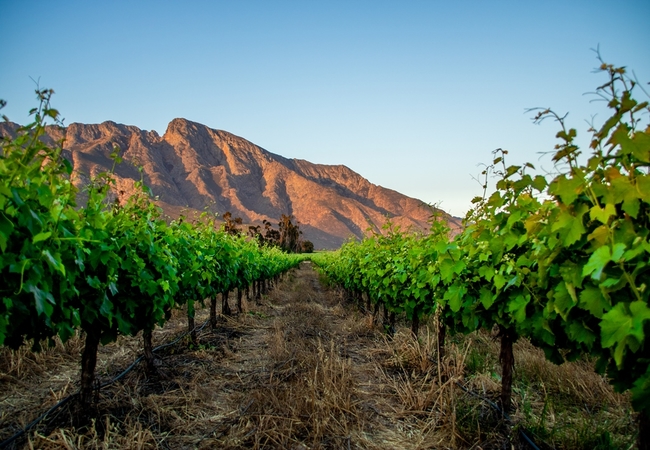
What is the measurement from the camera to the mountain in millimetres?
134250

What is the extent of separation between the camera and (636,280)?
1.61 metres

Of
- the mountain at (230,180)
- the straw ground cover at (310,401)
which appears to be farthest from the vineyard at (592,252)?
the mountain at (230,180)

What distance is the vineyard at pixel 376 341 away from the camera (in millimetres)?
1638

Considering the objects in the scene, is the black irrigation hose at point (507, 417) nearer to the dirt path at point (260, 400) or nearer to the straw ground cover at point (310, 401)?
the straw ground cover at point (310, 401)

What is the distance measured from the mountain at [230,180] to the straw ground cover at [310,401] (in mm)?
116804

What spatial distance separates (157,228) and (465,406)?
374 centimetres

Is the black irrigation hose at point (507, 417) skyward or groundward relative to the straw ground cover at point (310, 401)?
skyward

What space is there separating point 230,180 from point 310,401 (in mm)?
160707

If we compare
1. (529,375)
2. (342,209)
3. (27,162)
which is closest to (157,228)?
(27,162)

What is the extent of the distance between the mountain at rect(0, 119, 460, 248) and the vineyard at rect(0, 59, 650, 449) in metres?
117

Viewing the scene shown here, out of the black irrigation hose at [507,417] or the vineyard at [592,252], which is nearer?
the vineyard at [592,252]

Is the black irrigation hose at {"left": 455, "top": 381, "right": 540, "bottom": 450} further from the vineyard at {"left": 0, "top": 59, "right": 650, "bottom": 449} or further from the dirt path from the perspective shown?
the dirt path

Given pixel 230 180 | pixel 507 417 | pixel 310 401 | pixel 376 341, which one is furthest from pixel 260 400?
pixel 230 180

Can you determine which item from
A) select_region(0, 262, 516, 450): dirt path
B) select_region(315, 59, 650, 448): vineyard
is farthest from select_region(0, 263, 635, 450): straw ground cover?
select_region(315, 59, 650, 448): vineyard
